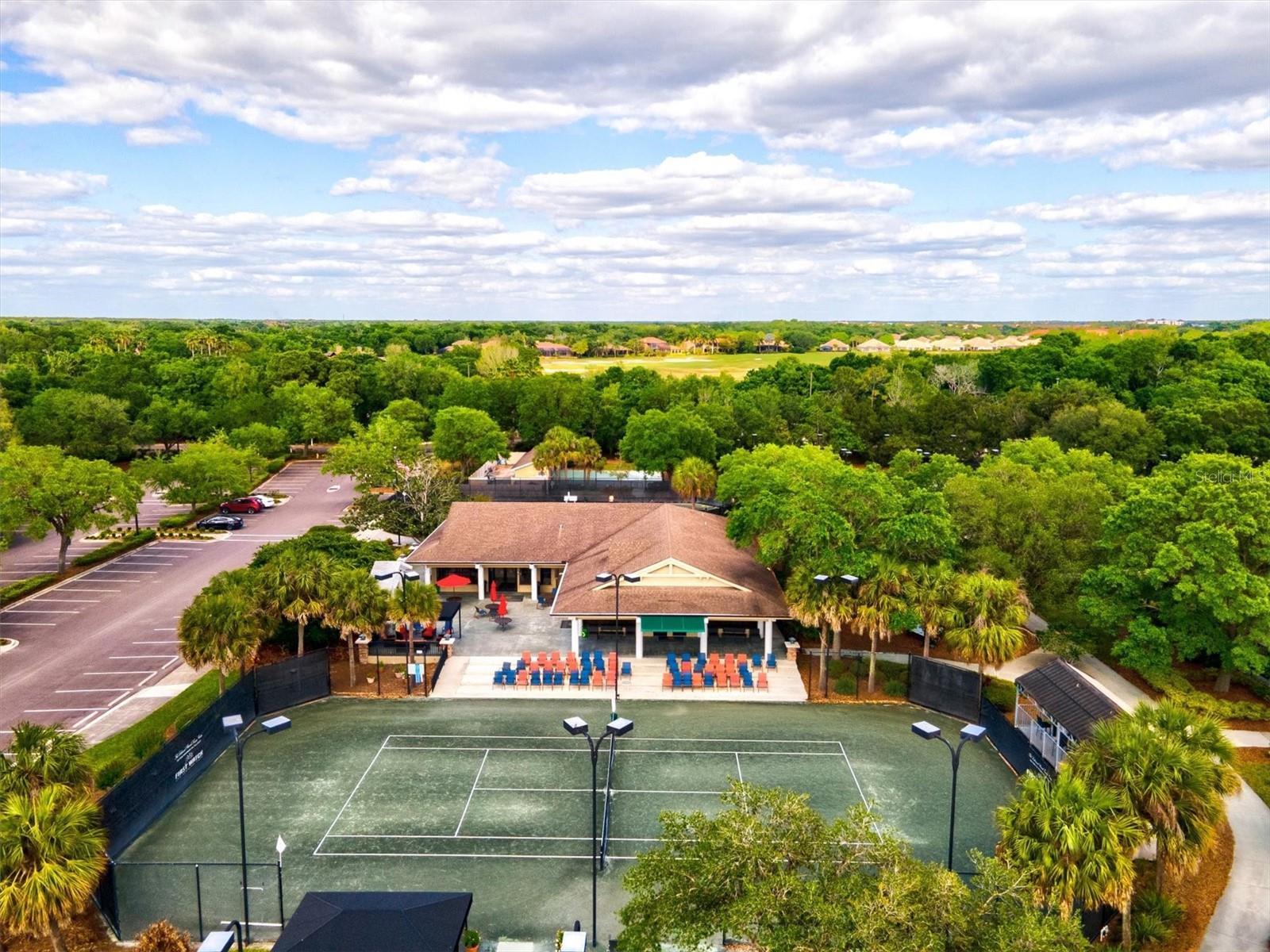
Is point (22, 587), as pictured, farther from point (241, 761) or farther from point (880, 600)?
point (880, 600)

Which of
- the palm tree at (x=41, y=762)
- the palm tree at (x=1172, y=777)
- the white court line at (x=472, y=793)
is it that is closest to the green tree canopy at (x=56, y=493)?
the palm tree at (x=41, y=762)

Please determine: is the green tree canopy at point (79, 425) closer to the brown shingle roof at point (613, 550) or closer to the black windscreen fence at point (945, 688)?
the brown shingle roof at point (613, 550)

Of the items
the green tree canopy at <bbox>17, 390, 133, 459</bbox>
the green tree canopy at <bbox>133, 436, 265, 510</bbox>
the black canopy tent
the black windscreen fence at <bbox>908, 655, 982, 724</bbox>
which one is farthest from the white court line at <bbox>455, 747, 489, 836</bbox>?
the green tree canopy at <bbox>17, 390, 133, 459</bbox>

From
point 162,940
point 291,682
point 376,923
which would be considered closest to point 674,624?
point 291,682

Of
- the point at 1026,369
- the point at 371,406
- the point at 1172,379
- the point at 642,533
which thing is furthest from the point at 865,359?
the point at 642,533

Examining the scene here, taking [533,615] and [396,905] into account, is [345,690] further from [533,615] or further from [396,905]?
[396,905]

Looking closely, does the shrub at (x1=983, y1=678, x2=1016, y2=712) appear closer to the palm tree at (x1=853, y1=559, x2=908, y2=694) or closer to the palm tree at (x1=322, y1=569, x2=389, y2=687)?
the palm tree at (x1=853, y1=559, x2=908, y2=694)

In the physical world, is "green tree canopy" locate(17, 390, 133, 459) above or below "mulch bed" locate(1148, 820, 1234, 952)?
above
